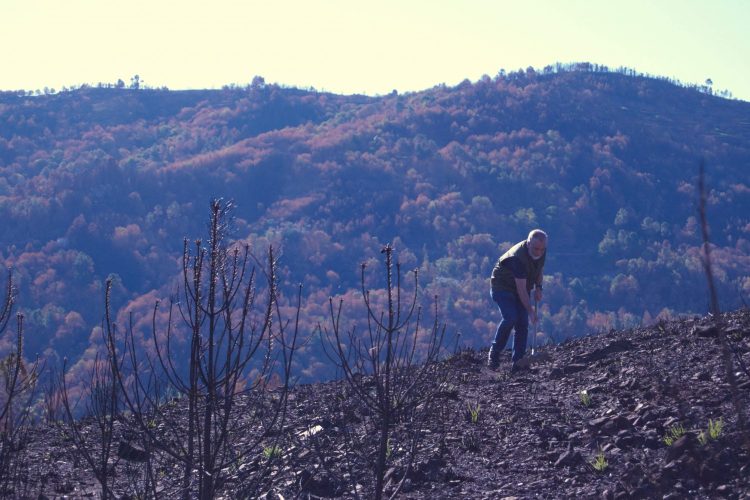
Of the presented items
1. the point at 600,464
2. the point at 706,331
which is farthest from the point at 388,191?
the point at 600,464

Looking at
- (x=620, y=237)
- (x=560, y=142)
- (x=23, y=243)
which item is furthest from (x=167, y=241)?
(x=560, y=142)

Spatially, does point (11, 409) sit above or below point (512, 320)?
above

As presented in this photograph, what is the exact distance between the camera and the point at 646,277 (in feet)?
237

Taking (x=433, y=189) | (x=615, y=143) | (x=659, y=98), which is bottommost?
(x=433, y=189)

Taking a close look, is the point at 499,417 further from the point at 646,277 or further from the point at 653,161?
the point at 653,161

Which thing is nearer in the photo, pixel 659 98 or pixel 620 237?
pixel 620 237

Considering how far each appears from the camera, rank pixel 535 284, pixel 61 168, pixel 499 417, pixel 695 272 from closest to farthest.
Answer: pixel 499 417, pixel 535 284, pixel 695 272, pixel 61 168

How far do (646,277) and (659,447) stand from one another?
70271 millimetres

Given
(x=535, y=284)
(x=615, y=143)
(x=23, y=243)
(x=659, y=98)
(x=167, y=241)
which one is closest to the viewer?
(x=535, y=284)

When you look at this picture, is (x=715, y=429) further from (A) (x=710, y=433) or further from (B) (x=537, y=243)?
(B) (x=537, y=243)

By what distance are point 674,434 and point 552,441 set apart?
0.89 meters

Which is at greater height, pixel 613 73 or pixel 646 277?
pixel 613 73

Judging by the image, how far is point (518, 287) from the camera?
332 inches

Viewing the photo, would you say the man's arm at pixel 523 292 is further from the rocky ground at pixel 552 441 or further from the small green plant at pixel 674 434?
the small green plant at pixel 674 434
